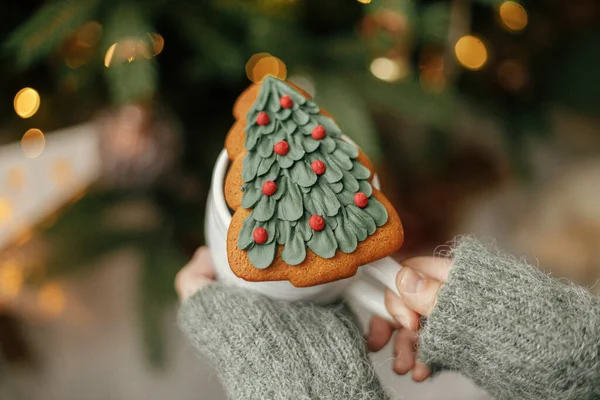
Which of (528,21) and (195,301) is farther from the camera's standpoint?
(528,21)

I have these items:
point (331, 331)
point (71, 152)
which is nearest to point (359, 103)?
point (331, 331)

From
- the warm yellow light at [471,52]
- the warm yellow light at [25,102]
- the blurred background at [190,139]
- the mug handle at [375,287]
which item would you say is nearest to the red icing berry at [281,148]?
the mug handle at [375,287]

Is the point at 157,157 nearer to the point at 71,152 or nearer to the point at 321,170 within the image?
the point at 71,152

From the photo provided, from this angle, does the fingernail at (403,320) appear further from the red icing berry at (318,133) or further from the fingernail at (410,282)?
the red icing berry at (318,133)

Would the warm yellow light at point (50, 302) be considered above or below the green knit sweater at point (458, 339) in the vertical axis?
below

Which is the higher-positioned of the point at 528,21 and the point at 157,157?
the point at 528,21

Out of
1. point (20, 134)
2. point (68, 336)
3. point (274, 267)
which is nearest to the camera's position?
point (274, 267)
